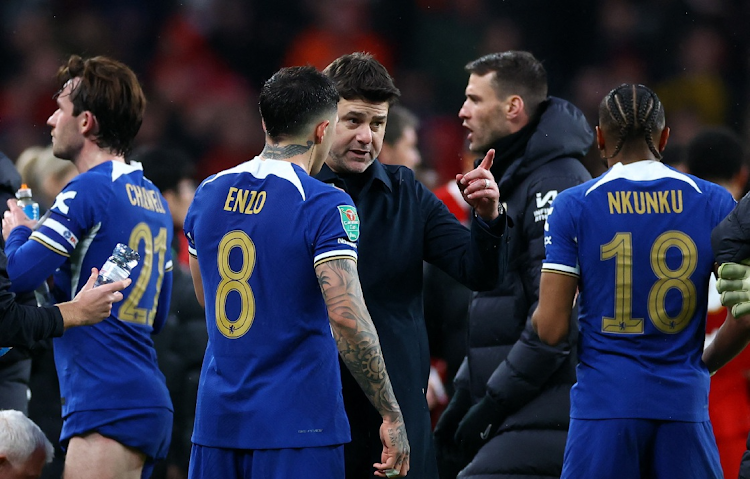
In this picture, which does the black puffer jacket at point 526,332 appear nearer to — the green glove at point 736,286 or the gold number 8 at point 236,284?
the green glove at point 736,286

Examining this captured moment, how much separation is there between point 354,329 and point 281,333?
22cm

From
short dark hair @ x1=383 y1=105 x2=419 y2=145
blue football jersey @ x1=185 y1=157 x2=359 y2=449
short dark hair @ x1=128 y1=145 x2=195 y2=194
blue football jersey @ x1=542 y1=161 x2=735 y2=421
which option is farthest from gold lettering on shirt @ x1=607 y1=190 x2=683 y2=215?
short dark hair @ x1=128 y1=145 x2=195 y2=194

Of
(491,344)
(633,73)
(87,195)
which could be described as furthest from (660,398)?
(633,73)

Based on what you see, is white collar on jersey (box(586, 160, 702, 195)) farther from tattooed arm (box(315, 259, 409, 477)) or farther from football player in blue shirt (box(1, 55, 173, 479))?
football player in blue shirt (box(1, 55, 173, 479))

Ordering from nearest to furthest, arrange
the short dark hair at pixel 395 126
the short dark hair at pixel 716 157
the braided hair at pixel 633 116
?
the braided hair at pixel 633 116 < the short dark hair at pixel 716 157 < the short dark hair at pixel 395 126

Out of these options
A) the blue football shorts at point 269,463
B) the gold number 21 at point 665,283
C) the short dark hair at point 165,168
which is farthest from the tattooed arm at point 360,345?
the short dark hair at point 165,168

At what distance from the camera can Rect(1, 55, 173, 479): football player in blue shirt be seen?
3.84 metres

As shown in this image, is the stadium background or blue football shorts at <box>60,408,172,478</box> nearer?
blue football shorts at <box>60,408,172,478</box>

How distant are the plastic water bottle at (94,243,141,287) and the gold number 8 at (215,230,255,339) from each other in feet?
2.89

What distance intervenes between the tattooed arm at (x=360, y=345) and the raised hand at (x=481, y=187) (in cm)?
53

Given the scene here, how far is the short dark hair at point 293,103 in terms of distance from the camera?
3178 millimetres

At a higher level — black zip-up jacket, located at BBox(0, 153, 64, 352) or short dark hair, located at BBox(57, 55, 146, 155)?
short dark hair, located at BBox(57, 55, 146, 155)

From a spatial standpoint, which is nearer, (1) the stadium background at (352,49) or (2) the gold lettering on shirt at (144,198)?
(2) the gold lettering on shirt at (144,198)

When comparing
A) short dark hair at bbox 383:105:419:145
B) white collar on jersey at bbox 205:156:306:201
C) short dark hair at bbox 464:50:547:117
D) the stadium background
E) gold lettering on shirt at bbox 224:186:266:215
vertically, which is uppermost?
the stadium background
